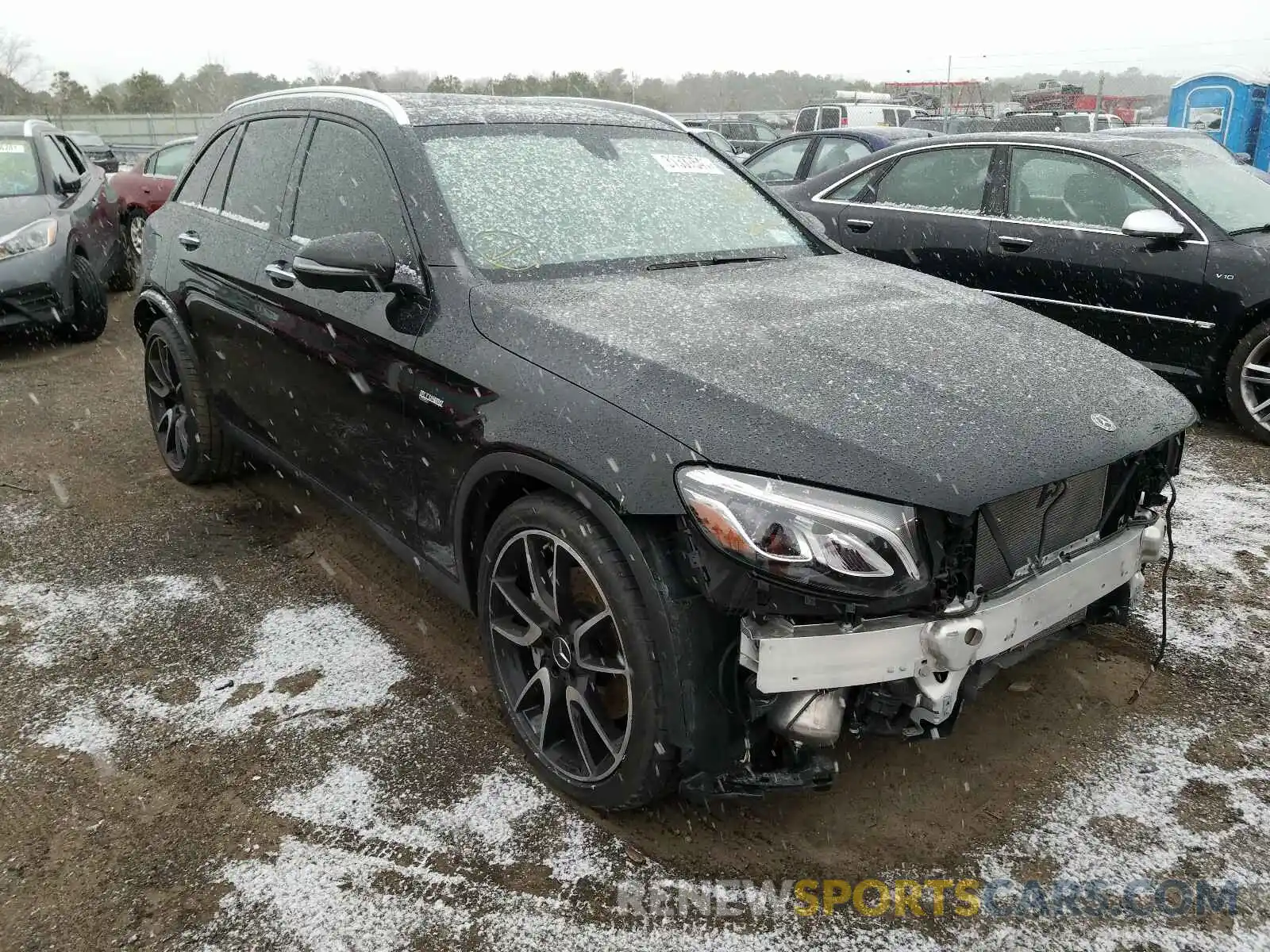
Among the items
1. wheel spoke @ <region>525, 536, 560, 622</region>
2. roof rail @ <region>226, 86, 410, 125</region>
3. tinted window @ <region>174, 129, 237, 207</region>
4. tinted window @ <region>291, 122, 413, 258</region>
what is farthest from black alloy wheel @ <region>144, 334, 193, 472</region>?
wheel spoke @ <region>525, 536, 560, 622</region>

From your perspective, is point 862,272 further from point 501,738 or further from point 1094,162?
point 1094,162

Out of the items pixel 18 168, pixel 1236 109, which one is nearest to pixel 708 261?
pixel 18 168

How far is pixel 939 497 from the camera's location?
204 cm

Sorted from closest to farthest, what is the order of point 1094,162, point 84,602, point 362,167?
point 362,167 → point 84,602 → point 1094,162

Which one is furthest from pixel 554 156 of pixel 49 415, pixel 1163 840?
pixel 49 415

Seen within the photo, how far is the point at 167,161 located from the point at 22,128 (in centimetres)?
435

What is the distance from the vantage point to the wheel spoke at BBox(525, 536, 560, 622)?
2535mm

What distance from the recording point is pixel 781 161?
1009 centimetres

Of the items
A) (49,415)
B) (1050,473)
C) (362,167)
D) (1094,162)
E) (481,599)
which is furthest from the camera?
(49,415)

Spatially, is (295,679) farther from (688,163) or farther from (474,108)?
(688,163)

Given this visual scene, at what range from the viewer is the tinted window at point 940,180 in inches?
243

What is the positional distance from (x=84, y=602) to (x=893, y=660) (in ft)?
10.4

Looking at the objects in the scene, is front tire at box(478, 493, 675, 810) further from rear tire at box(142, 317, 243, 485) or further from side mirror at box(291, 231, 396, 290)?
rear tire at box(142, 317, 243, 485)

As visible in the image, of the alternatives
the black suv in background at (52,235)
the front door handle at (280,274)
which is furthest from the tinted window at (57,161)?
the front door handle at (280,274)
